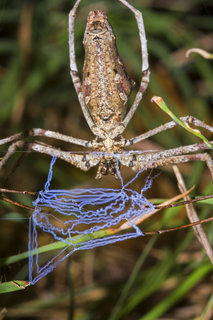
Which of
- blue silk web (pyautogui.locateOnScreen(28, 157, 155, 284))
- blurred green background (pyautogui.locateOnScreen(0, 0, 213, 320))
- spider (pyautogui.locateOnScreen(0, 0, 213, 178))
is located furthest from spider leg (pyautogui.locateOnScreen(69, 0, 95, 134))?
blurred green background (pyautogui.locateOnScreen(0, 0, 213, 320))

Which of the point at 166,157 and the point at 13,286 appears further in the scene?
the point at 166,157

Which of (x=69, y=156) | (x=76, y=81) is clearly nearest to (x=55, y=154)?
(x=69, y=156)

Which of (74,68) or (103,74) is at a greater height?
(74,68)

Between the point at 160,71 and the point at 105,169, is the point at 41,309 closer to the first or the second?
the point at 105,169

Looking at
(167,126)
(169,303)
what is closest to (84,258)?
(169,303)

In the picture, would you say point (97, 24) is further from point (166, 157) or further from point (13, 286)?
point (13, 286)

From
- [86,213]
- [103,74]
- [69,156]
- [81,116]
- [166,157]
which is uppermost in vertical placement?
[81,116]

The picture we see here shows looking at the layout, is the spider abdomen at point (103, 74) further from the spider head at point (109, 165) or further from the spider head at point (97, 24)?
the spider head at point (109, 165)

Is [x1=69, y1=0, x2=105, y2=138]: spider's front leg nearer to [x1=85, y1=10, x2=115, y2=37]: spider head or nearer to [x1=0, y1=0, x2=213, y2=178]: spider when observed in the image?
[x1=0, y1=0, x2=213, y2=178]: spider
